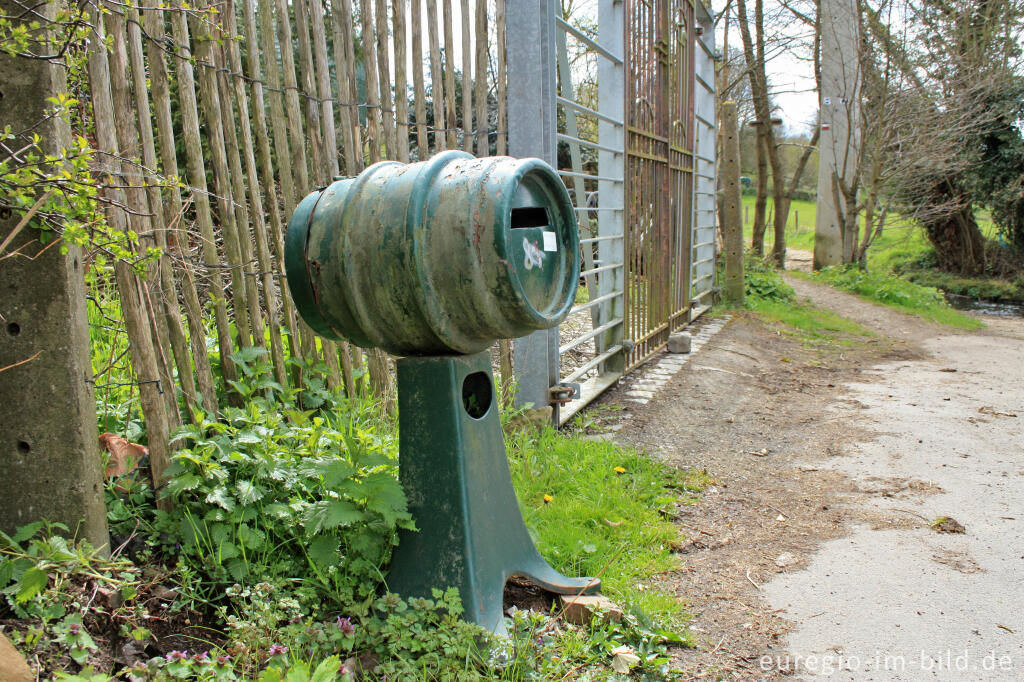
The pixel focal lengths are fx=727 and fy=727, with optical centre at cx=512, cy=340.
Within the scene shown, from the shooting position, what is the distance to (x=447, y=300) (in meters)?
1.91

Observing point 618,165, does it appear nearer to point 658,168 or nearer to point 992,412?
point 658,168

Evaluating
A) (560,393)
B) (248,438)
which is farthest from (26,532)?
(560,393)

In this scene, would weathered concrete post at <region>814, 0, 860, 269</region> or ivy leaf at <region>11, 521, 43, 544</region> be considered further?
weathered concrete post at <region>814, 0, 860, 269</region>

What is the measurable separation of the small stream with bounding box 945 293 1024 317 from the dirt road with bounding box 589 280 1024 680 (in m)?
7.18

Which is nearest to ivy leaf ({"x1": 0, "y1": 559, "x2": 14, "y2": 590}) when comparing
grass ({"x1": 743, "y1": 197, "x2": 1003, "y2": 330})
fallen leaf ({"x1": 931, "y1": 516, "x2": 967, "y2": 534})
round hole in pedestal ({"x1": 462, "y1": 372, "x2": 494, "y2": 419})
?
round hole in pedestal ({"x1": 462, "y1": 372, "x2": 494, "y2": 419})

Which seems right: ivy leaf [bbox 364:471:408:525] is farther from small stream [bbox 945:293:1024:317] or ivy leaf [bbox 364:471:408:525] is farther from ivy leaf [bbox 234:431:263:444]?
small stream [bbox 945:293:1024:317]

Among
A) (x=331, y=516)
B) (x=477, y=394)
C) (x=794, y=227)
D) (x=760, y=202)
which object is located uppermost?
(x=760, y=202)

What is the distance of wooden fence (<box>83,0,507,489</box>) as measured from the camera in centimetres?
225

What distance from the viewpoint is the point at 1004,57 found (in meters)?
13.4

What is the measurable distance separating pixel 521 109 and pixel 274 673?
10.1 feet

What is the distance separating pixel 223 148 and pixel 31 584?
5.08 ft

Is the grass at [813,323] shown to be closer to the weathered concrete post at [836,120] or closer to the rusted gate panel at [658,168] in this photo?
the rusted gate panel at [658,168]

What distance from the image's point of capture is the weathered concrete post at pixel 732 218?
1002cm

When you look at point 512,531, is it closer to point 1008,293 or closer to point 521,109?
point 521,109
